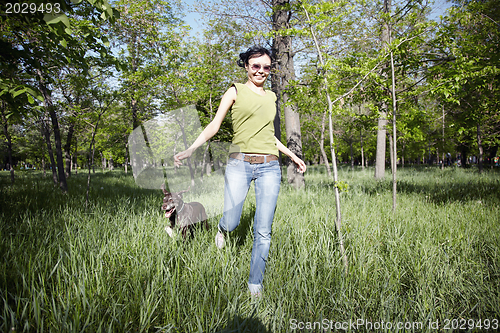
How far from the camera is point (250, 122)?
2.00 metres

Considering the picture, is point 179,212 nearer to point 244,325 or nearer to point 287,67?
point 244,325

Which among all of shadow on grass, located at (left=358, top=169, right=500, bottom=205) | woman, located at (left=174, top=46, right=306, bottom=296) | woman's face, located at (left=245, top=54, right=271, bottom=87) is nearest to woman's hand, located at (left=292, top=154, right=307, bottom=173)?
woman, located at (left=174, top=46, right=306, bottom=296)

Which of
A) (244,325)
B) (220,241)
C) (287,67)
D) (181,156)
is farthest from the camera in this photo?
(287,67)

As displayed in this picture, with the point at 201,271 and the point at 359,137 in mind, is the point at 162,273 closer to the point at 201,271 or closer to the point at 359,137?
the point at 201,271

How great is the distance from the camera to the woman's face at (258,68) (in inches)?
81.4

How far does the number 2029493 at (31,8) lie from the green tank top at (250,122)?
4.73ft

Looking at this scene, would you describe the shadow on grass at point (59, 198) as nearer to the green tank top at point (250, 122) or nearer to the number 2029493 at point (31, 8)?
the green tank top at point (250, 122)

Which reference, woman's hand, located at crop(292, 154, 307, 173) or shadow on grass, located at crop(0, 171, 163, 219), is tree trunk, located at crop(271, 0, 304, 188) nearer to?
shadow on grass, located at crop(0, 171, 163, 219)

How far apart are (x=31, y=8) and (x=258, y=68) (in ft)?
5.82

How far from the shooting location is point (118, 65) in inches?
124

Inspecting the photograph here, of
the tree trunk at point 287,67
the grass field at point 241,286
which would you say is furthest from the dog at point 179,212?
the tree trunk at point 287,67

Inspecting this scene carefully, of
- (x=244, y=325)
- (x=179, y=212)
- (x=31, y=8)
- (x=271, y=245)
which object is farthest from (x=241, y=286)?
(x=31, y=8)

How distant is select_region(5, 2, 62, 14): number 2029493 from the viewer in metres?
1.70

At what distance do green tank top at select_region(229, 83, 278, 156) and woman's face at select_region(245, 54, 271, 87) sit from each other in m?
0.14
